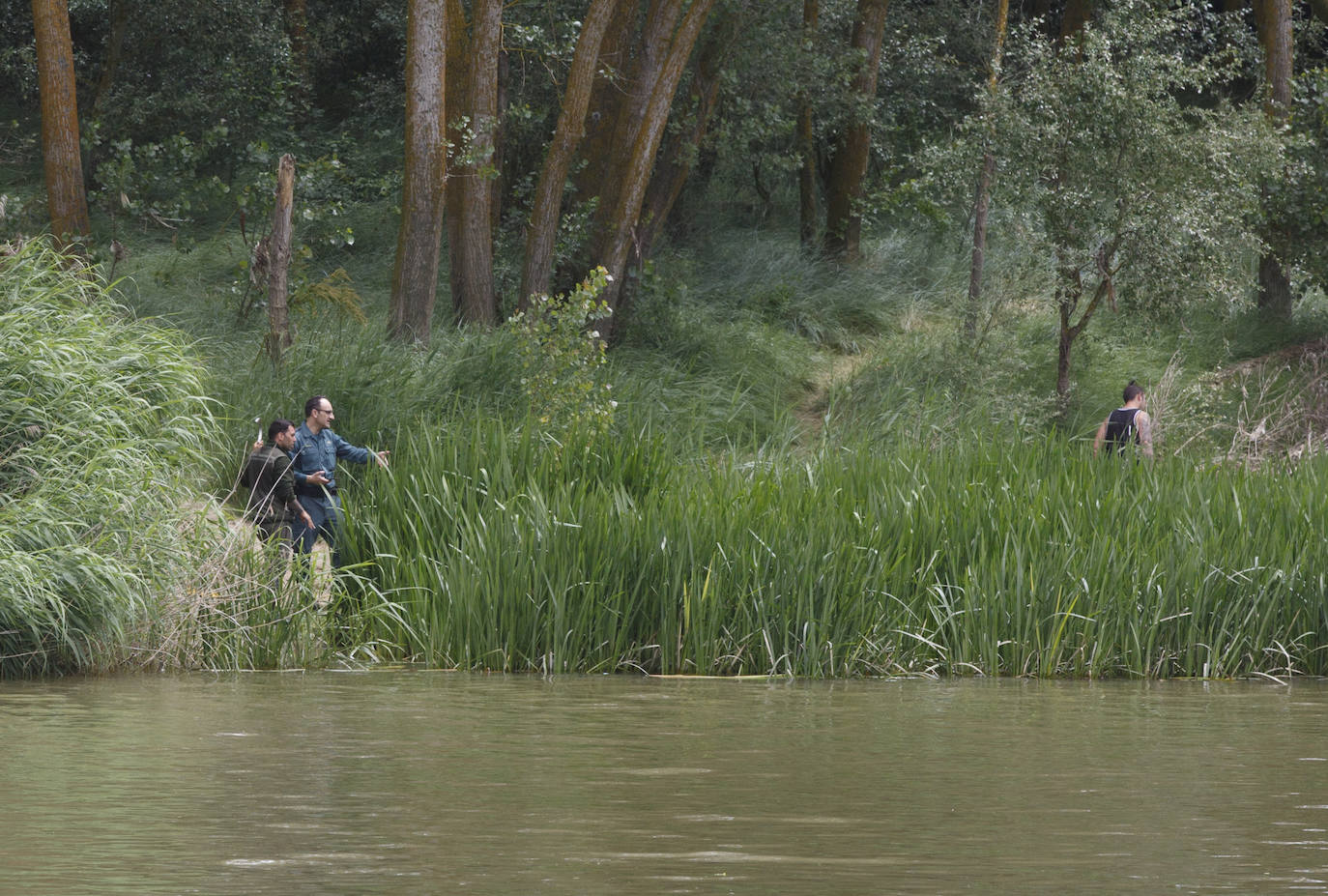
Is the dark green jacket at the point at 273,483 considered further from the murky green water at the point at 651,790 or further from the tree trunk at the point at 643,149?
the tree trunk at the point at 643,149

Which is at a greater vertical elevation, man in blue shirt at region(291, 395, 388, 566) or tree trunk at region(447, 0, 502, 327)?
tree trunk at region(447, 0, 502, 327)

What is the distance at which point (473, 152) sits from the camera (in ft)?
57.9

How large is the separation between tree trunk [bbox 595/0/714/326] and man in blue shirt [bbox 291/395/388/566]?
7.02 metres

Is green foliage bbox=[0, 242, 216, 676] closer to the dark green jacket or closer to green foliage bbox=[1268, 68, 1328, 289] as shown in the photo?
the dark green jacket


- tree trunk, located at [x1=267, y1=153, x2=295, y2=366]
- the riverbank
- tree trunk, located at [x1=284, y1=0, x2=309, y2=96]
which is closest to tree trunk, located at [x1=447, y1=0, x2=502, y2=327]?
tree trunk, located at [x1=267, y1=153, x2=295, y2=366]

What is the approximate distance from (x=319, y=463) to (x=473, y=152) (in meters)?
6.36

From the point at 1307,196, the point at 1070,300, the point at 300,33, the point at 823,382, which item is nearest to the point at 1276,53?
the point at 1307,196

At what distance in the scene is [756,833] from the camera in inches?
205

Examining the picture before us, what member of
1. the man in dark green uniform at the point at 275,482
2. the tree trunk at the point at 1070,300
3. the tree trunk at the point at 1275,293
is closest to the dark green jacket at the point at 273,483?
the man in dark green uniform at the point at 275,482

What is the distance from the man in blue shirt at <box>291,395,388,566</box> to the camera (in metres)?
11.8

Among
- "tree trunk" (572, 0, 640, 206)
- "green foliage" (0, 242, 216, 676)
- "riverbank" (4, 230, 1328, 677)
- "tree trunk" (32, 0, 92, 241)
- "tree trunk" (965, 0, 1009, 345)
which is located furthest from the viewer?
"tree trunk" (965, 0, 1009, 345)

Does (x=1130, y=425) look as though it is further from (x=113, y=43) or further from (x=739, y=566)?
(x=113, y=43)

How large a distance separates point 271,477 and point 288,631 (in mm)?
1933

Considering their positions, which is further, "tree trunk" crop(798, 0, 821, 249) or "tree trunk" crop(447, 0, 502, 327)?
"tree trunk" crop(798, 0, 821, 249)
